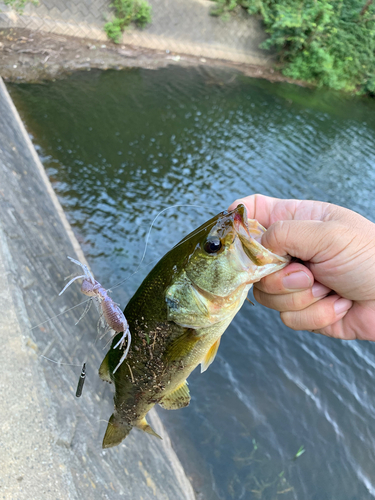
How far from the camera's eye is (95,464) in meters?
3.30

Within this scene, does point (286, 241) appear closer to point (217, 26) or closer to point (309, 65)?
point (217, 26)

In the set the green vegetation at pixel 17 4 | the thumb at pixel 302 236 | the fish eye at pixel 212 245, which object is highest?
the green vegetation at pixel 17 4

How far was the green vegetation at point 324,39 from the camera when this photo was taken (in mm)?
22469

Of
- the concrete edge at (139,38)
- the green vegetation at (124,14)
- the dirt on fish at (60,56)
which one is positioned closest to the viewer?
the dirt on fish at (60,56)

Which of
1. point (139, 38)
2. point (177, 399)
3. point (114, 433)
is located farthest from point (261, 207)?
point (139, 38)

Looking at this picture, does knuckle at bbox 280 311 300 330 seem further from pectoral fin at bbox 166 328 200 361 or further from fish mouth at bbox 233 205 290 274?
pectoral fin at bbox 166 328 200 361

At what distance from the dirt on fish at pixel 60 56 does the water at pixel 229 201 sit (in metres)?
0.80

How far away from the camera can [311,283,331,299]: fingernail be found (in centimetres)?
240

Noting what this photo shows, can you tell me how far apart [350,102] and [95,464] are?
1051 inches

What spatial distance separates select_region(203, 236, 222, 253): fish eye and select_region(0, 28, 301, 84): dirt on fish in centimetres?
1419

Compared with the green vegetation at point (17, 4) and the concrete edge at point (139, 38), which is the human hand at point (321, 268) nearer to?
the green vegetation at point (17, 4)

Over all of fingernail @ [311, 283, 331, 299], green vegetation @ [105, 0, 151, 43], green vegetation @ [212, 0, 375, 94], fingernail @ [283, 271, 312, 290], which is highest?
green vegetation @ [212, 0, 375, 94]

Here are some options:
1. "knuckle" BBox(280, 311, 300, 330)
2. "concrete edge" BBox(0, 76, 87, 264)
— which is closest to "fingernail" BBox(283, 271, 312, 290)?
"knuckle" BBox(280, 311, 300, 330)

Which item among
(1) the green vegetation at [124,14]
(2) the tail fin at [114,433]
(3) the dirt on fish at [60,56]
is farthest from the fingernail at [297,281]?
(1) the green vegetation at [124,14]
